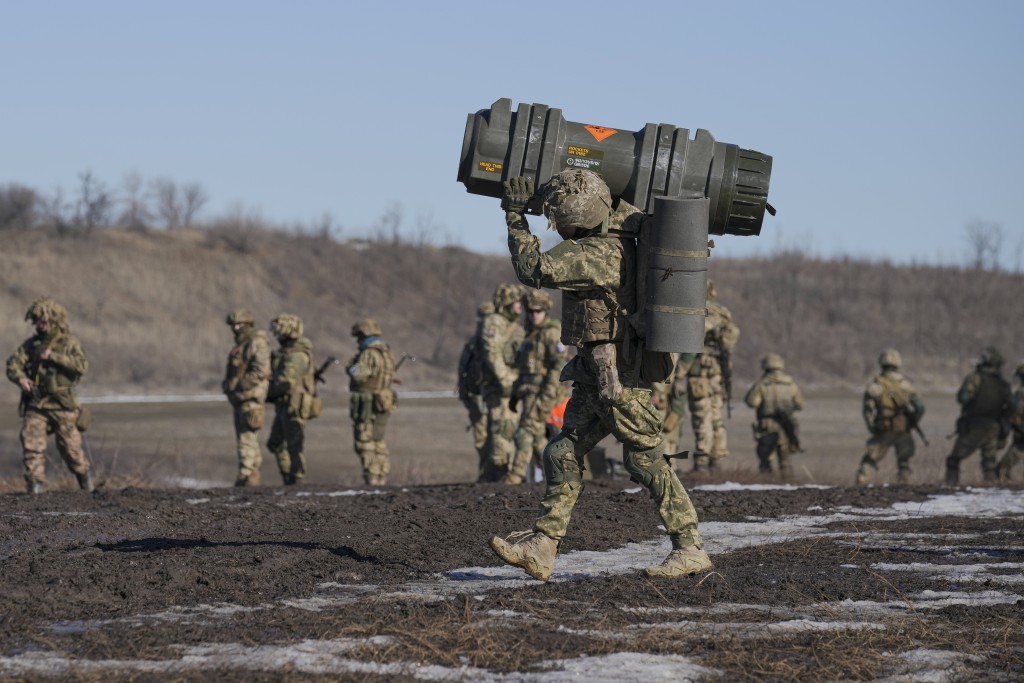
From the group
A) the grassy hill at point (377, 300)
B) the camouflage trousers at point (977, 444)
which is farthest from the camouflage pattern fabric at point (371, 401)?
the grassy hill at point (377, 300)

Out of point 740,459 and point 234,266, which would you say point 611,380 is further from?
point 234,266

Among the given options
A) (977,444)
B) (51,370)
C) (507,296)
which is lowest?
(51,370)

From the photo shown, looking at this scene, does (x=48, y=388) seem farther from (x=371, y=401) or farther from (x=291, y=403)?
(x=371, y=401)

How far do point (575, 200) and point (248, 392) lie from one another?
911cm

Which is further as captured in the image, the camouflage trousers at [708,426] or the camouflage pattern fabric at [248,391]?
the camouflage trousers at [708,426]

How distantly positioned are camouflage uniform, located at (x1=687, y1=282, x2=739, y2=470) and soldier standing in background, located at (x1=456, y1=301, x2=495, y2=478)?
2.46 metres

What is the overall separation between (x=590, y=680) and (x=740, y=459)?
1978cm

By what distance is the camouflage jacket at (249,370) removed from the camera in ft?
50.2

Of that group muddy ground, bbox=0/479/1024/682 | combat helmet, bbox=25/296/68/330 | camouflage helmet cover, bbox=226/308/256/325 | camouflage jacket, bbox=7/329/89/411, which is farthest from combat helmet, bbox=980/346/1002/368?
combat helmet, bbox=25/296/68/330

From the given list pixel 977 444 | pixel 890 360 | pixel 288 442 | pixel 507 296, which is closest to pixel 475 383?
pixel 507 296

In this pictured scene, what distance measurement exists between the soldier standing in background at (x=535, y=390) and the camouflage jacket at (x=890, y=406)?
582 centimetres

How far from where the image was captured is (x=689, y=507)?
704 centimetres

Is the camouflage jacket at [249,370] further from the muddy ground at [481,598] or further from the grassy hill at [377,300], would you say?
the grassy hill at [377,300]

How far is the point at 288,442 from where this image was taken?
1545 cm
